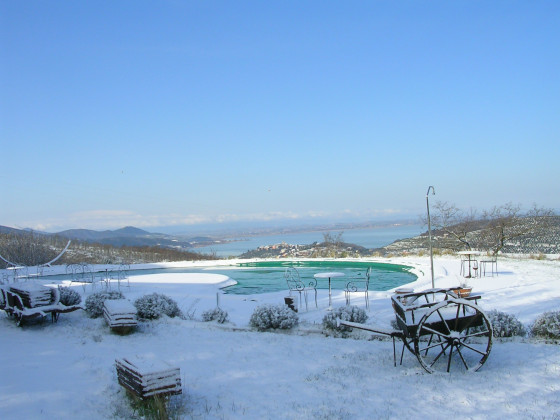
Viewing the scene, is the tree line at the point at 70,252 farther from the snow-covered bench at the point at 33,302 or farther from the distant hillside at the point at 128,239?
the snow-covered bench at the point at 33,302

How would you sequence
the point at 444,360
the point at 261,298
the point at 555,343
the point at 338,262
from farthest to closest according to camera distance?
the point at 338,262 → the point at 261,298 → the point at 555,343 → the point at 444,360

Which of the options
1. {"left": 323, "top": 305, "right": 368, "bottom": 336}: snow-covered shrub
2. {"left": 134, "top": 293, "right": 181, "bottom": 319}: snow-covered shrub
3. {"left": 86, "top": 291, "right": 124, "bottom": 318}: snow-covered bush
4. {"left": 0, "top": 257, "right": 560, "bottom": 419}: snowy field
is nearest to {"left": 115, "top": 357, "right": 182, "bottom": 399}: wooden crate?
{"left": 0, "top": 257, "right": 560, "bottom": 419}: snowy field

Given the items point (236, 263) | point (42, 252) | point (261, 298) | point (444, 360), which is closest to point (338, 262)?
point (236, 263)

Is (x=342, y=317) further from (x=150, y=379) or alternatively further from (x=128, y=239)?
(x=128, y=239)

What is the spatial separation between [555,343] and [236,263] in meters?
15.7

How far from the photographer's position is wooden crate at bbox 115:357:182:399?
3312 mm

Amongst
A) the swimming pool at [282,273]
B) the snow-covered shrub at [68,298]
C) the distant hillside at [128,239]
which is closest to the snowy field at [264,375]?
the snow-covered shrub at [68,298]

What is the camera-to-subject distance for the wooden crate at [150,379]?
10.9 feet

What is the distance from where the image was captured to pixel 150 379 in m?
3.33

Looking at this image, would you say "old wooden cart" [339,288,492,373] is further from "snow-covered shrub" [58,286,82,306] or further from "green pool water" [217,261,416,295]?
"snow-covered shrub" [58,286,82,306]

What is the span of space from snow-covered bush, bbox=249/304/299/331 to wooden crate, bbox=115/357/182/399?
2878 mm

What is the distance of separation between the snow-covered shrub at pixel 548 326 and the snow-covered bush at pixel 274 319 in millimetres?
3105

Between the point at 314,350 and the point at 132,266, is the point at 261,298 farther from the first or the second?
the point at 132,266

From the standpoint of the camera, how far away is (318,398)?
141 inches
